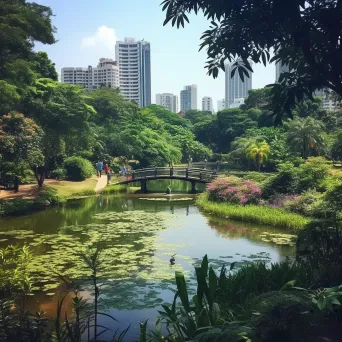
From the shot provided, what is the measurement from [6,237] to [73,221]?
338cm

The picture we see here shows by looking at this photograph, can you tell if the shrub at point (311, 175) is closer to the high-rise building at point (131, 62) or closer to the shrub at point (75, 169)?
the shrub at point (75, 169)

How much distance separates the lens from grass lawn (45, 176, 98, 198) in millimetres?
23906

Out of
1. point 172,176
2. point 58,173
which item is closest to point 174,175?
point 172,176

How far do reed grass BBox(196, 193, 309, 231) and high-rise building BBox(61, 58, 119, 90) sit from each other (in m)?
69.4

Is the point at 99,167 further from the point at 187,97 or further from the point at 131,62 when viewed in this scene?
the point at 187,97

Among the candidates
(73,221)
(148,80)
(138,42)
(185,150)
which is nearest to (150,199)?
(73,221)

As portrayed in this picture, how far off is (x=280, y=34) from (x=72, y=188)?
73.0ft

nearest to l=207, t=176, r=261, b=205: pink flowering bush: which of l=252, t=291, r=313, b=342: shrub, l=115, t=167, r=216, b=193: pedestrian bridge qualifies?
l=115, t=167, r=216, b=193: pedestrian bridge

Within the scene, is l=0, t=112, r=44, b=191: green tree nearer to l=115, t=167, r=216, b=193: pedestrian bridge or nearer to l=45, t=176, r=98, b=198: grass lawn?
l=45, t=176, r=98, b=198: grass lawn

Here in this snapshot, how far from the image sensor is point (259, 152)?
3506 cm

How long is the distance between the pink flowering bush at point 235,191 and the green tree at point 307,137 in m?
14.6

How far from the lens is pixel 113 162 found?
113ft

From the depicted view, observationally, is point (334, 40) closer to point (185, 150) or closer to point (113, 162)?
point (113, 162)

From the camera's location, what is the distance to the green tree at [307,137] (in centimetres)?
3303
